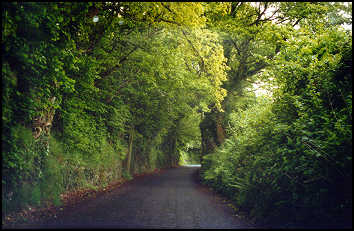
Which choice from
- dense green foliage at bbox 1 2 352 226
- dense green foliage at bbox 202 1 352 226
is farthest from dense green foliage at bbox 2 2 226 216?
dense green foliage at bbox 202 1 352 226

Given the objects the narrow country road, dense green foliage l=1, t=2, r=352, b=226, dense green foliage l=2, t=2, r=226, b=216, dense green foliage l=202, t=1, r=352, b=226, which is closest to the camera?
dense green foliage l=202, t=1, r=352, b=226

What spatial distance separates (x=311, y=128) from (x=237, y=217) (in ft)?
11.0

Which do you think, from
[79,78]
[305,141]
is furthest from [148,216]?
[79,78]

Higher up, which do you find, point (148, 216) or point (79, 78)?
point (79, 78)

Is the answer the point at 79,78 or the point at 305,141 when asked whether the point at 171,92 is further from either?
the point at 305,141

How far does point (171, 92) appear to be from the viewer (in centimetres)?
1767

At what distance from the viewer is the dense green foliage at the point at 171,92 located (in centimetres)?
586

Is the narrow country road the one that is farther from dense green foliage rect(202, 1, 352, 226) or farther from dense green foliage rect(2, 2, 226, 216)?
dense green foliage rect(2, 2, 226, 216)

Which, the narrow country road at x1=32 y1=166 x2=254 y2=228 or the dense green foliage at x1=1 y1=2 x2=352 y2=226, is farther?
the narrow country road at x1=32 y1=166 x2=254 y2=228

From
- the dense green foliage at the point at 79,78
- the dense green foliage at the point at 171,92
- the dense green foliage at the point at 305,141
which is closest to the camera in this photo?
the dense green foliage at the point at 305,141

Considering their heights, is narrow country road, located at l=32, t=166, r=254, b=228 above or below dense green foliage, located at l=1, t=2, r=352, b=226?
below

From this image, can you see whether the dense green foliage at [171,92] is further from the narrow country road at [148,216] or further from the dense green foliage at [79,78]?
the narrow country road at [148,216]

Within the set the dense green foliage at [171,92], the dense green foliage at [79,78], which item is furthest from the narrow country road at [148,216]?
the dense green foliage at [79,78]

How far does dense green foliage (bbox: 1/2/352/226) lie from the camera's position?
5.86 m
